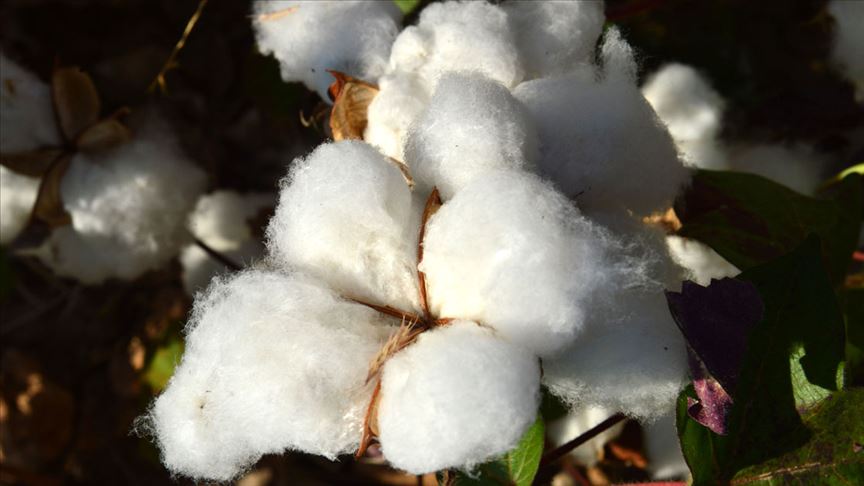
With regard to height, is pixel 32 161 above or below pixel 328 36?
Result: below

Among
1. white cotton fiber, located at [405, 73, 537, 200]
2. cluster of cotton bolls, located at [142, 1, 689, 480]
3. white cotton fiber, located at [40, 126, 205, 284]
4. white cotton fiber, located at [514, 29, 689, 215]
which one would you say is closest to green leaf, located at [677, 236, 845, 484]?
cluster of cotton bolls, located at [142, 1, 689, 480]

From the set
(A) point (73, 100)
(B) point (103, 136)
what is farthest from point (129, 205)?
(A) point (73, 100)

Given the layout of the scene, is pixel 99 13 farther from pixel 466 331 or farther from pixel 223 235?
A: pixel 466 331

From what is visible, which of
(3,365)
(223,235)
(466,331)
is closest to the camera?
(466,331)

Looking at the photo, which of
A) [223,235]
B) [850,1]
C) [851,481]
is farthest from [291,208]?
[850,1]

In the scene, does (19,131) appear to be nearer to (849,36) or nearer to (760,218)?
(760,218)

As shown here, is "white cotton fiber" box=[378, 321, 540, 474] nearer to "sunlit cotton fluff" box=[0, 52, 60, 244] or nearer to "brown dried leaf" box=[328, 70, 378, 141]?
"brown dried leaf" box=[328, 70, 378, 141]
